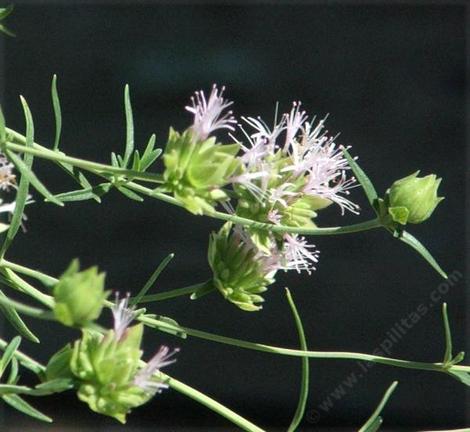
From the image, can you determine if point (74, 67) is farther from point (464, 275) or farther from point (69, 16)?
Answer: point (464, 275)

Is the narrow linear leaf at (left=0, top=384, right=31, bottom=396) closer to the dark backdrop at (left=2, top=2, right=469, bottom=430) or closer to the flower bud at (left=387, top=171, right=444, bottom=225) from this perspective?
the flower bud at (left=387, top=171, right=444, bottom=225)

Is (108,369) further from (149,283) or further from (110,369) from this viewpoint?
(149,283)

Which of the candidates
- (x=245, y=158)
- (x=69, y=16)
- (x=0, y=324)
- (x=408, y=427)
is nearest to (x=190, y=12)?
(x=69, y=16)

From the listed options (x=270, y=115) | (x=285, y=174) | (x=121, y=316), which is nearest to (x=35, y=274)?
(x=121, y=316)

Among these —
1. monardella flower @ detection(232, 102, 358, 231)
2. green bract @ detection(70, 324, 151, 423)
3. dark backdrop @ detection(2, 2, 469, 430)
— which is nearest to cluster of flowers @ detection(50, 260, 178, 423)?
green bract @ detection(70, 324, 151, 423)

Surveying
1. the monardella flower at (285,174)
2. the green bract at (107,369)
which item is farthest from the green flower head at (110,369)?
the monardella flower at (285,174)

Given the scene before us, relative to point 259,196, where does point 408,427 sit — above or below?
above
